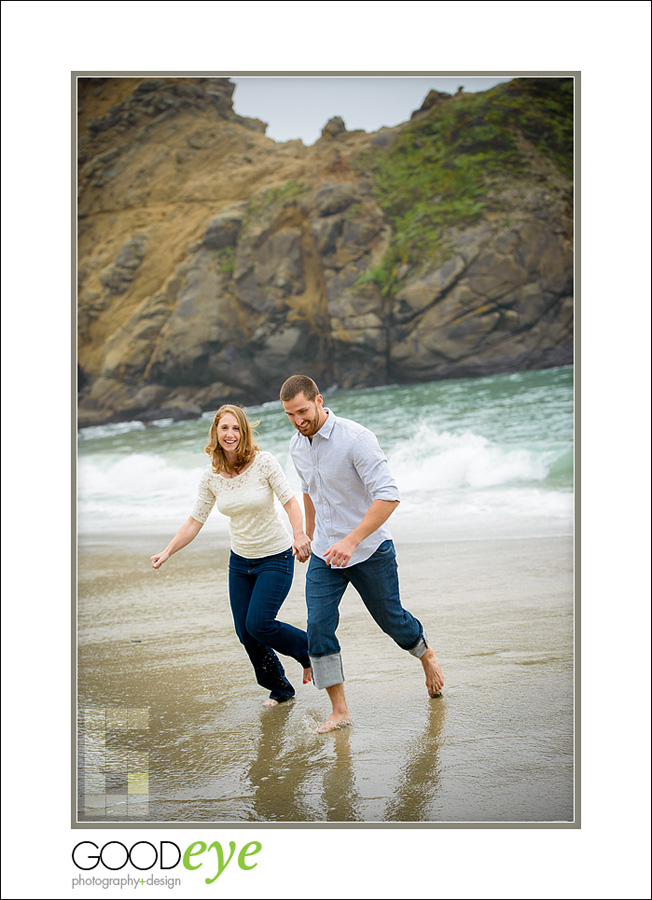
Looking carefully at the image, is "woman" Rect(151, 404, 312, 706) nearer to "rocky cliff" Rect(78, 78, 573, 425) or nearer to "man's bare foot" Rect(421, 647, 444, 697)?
"man's bare foot" Rect(421, 647, 444, 697)

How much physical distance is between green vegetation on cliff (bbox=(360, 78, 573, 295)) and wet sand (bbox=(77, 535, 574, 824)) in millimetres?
3682

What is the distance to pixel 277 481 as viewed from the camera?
10.2 feet

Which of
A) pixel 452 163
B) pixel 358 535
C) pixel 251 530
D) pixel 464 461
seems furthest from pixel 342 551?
pixel 452 163

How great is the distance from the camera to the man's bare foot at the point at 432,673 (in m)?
3.15

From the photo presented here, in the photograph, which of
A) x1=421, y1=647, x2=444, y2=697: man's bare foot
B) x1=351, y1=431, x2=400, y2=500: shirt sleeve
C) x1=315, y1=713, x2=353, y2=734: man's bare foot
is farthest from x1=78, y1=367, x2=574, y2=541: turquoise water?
x1=351, y1=431, x2=400, y2=500: shirt sleeve

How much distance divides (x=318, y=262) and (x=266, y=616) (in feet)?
23.0

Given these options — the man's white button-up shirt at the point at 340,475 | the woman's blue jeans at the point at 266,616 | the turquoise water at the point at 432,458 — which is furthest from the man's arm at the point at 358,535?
the turquoise water at the point at 432,458

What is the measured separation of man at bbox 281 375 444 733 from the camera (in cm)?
285

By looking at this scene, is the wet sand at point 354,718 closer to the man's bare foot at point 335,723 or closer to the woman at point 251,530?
the man's bare foot at point 335,723

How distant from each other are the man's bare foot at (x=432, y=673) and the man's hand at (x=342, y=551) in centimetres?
68

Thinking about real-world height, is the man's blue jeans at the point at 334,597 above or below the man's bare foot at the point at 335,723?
above

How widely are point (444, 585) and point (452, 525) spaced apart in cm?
126

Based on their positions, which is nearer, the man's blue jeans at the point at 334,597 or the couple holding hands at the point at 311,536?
the couple holding hands at the point at 311,536
